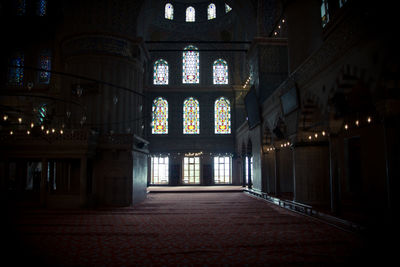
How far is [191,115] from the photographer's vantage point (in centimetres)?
2006

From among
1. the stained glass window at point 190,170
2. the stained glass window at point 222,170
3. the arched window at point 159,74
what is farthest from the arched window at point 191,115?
the stained glass window at point 222,170

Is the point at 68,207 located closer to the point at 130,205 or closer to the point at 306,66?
the point at 130,205

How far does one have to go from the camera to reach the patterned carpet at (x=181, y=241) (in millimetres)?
4000

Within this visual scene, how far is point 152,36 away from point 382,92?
17.7 metres

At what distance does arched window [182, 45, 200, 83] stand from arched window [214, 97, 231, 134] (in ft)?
6.81

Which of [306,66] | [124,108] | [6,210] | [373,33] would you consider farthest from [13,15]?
[373,33]

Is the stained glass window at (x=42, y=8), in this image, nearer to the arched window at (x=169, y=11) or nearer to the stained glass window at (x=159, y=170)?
the arched window at (x=169, y=11)

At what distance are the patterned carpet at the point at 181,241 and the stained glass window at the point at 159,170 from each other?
12.0 metres

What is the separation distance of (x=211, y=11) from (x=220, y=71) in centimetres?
404

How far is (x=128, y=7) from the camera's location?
44.1 ft

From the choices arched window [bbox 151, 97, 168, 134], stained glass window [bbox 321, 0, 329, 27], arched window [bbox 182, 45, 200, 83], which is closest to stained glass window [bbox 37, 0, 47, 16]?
arched window [bbox 151, 97, 168, 134]

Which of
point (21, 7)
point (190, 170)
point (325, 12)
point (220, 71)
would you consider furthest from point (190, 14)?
point (325, 12)

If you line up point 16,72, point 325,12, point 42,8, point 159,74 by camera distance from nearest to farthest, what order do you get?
1. point 325,12
2. point 16,72
3. point 42,8
4. point 159,74

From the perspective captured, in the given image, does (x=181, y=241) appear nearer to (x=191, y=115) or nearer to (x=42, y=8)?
(x=191, y=115)
